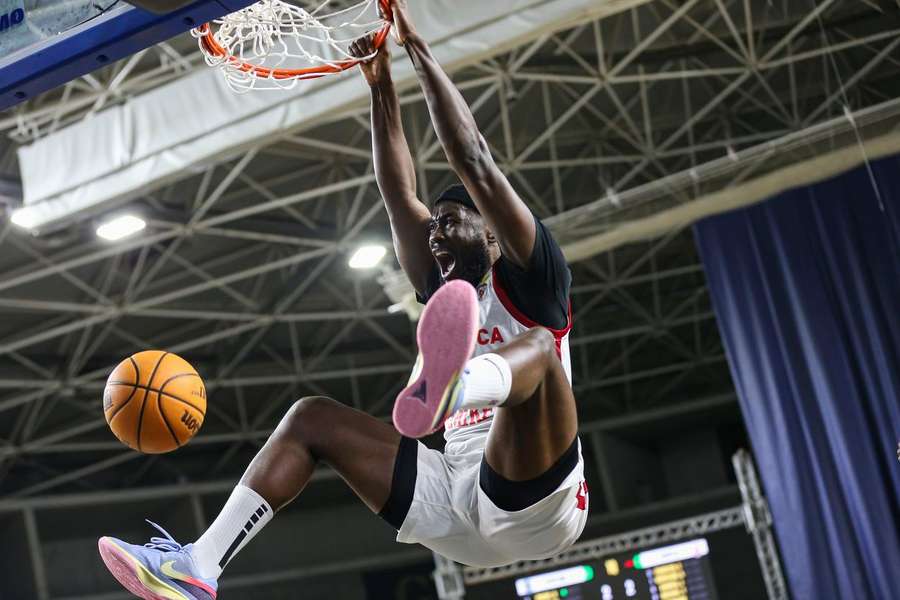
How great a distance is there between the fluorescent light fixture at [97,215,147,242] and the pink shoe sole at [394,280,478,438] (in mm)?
10237

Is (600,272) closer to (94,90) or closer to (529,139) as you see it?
(529,139)

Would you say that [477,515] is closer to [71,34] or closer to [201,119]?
[71,34]

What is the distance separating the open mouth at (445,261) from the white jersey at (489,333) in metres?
0.11

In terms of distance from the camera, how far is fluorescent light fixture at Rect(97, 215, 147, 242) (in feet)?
40.8

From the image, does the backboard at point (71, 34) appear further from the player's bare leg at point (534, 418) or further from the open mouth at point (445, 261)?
the player's bare leg at point (534, 418)

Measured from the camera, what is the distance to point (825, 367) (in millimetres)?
10555

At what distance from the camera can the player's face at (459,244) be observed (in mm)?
A: 3621

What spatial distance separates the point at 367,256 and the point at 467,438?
11488 millimetres

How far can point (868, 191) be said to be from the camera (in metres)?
10.9

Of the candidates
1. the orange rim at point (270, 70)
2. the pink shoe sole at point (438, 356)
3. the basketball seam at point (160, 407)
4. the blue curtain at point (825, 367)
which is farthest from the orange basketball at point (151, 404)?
the blue curtain at point (825, 367)

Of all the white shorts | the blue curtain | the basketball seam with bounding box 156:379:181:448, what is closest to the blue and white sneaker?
the white shorts

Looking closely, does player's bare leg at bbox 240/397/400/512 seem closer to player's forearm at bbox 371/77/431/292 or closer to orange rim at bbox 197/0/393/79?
player's forearm at bbox 371/77/431/292

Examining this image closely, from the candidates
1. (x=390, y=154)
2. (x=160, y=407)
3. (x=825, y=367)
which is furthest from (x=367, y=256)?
(x=160, y=407)

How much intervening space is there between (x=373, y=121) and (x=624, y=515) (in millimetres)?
16982
